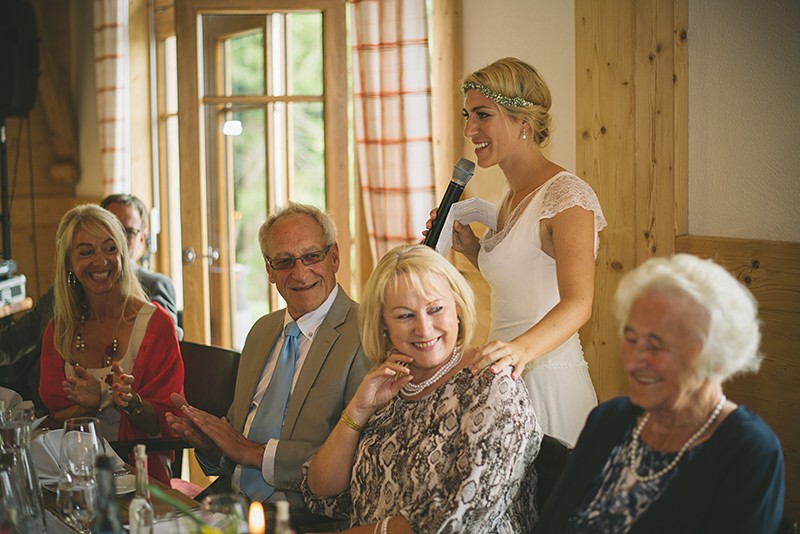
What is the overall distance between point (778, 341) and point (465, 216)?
0.85 meters

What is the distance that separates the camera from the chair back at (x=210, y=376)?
294cm

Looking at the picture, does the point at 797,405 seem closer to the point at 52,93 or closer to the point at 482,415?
the point at 482,415

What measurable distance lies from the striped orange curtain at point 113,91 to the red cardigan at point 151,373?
10.2 ft

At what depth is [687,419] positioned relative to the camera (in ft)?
4.75

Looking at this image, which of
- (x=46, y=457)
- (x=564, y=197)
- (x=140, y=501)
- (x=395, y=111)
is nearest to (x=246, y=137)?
A: (x=395, y=111)

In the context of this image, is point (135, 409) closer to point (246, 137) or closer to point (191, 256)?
point (191, 256)

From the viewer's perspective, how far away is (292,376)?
8.18 feet

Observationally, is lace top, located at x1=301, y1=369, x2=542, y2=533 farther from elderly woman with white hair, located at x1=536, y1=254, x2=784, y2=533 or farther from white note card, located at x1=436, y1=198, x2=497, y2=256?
white note card, located at x1=436, y1=198, x2=497, y2=256

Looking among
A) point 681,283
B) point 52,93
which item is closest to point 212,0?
point 52,93

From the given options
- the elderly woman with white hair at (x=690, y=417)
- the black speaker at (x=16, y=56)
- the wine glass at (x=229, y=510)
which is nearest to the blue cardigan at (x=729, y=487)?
the elderly woman with white hair at (x=690, y=417)

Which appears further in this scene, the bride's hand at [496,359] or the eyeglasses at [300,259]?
the eyeglasses at [300,259]

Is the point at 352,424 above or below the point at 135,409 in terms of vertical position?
above

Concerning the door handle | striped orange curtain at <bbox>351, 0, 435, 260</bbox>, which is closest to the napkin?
striped orange curtain at <bbox>351, 0, 435, 260</bbox>

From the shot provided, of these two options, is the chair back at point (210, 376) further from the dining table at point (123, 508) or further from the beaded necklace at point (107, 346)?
the dining table at point (123, 508)
